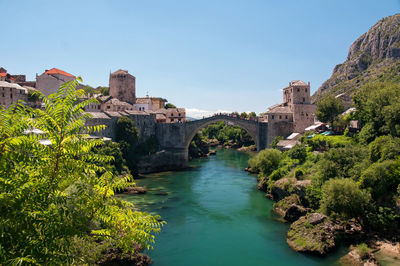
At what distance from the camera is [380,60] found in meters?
87.6

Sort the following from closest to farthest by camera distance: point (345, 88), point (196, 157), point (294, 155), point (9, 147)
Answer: point (9, 147)
point (294, 155)
point (196, 157)
point (345, 88)

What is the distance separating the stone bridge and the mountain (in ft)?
149

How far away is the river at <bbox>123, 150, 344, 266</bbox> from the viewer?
573 inches

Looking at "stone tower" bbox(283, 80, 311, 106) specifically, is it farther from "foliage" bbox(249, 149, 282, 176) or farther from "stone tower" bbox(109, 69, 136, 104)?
"stone tower" bbox(109, 69, 136, 104)

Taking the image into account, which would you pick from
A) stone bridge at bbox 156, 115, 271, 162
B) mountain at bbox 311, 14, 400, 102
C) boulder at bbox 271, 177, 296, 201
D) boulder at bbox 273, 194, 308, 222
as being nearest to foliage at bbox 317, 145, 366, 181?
boulder at bbox 273, 194, 308, 222

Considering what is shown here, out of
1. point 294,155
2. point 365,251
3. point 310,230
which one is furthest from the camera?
point 294,155

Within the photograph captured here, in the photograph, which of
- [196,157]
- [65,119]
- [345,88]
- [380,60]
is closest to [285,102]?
[196,157]

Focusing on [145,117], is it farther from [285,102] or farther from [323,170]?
[323,170]

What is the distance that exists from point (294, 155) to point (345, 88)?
6652cm

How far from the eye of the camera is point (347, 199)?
51.5 feet

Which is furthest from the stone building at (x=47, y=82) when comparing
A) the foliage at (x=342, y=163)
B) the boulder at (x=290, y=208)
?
the foliage at (x=342, y=163)

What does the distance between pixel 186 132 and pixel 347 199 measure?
30229 millimetres

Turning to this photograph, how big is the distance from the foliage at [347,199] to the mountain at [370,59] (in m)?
67.8

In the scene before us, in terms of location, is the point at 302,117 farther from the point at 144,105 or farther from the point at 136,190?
the point at 144,105
